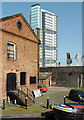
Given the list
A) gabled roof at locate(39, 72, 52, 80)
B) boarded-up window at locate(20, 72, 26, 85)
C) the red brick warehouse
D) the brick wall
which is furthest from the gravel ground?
Answer: the brick wall

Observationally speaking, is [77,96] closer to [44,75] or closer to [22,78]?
[22,78]

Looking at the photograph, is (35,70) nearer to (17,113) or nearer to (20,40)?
(20,40)

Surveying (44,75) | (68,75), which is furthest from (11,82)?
(68,75)

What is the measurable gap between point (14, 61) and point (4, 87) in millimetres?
3596

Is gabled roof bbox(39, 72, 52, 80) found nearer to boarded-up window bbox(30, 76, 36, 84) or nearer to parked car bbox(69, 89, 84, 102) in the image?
boarded-up window bbox(30, 76, 36, 84)

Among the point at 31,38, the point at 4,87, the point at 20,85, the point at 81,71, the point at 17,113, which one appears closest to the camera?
the point at 17,113

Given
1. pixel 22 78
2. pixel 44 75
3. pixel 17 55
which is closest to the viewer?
pixel 17 55

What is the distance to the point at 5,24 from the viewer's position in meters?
18.6

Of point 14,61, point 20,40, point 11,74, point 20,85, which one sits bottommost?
point 20,85

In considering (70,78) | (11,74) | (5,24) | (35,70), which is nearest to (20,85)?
(11,74)

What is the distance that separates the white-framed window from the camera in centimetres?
1920

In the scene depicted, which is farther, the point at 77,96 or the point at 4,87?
the point at 77,96

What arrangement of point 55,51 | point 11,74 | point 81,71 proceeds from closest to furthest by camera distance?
point 11,74, point 81,71, point 55,51

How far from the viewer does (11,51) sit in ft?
64.4
